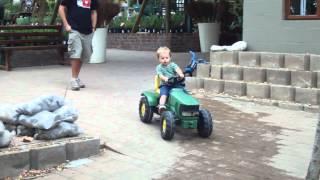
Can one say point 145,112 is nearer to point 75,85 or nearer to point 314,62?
point 75,85

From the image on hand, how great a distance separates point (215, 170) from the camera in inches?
213

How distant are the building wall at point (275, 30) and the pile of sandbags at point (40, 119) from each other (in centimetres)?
457

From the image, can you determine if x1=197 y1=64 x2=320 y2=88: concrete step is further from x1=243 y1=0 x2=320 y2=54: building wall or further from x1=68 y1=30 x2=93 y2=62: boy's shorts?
x1=68 y1=30 x2=93 y2=62: boy's shorts

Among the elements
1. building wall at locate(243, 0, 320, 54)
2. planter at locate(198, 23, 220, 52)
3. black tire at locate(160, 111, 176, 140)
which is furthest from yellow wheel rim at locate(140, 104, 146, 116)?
planter at locate(198, 23, 220, 52)

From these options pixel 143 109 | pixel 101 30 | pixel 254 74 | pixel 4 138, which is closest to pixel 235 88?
pixel 254 74

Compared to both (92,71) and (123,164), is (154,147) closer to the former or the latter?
(123,164)

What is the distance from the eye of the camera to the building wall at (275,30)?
352 inches

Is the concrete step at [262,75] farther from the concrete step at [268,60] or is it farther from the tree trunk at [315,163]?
the tree trunk at [315,163]

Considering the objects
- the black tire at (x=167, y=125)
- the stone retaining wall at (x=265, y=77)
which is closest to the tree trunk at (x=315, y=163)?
the black tire at (x=167, y=125)

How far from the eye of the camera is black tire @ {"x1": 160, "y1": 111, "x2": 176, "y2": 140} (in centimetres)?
624

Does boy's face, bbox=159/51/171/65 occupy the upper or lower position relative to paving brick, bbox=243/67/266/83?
upper

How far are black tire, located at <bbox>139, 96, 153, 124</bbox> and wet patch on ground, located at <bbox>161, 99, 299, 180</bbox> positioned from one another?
44 centimetres

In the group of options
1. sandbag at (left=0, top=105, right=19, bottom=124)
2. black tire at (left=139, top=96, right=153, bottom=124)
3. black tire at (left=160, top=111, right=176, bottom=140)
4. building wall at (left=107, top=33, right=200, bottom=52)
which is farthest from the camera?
building wall at (left=107, top=33, right=200, bottom=52)

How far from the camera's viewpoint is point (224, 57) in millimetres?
9672
